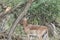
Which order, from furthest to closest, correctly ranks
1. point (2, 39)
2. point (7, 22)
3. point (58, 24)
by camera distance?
point (58, 24), point (7, 22), point (2, 39)

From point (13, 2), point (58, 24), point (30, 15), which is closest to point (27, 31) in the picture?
point (30, 15)

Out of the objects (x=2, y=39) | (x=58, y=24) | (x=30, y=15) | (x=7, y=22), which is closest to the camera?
(x=2, y=39)

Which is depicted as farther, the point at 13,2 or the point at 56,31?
the point at 56,31

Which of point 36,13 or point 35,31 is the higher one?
point 36,13

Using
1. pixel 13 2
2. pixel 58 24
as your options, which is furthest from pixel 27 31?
pixel 58 24

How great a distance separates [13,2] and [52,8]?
17.3 inches

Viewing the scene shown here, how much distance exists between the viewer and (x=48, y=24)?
2.47 meters

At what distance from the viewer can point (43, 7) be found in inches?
88.5

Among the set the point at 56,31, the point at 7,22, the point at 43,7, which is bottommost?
the point at 56,31

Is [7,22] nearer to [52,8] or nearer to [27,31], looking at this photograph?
[27,31]

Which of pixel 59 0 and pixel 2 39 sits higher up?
pixel 59 0

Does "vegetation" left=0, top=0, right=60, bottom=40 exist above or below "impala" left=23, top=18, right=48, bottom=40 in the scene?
above

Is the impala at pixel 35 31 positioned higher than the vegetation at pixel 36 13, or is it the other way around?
the vegetation at pixel 36 13

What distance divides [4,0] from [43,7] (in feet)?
1.48
